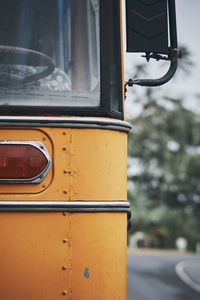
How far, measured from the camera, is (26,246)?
74.9 inches

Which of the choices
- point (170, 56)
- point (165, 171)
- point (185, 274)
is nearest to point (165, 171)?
point (165, 171)

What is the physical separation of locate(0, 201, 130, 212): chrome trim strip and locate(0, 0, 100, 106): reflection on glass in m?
0.40

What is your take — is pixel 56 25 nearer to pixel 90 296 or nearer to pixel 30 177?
pixel 30 177

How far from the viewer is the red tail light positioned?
6.26 ft

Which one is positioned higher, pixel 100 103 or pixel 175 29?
pixel 175 29

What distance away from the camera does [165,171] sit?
32.0 metres

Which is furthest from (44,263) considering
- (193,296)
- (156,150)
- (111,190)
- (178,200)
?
(178,200)

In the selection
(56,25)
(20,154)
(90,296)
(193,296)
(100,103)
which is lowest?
→ (193,296)

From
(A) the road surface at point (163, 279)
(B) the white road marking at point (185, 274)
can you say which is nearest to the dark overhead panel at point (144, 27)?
(A) the road surface at point (163, 279)

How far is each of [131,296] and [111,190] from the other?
11652 mm

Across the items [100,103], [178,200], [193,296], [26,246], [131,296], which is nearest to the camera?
[26,246]

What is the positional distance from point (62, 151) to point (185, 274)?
19.0 metres

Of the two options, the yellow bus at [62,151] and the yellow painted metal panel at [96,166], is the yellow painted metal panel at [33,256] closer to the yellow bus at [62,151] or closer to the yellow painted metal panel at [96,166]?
the yellow bus at [62,151]

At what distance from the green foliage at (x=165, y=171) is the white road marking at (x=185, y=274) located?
8.00 m
